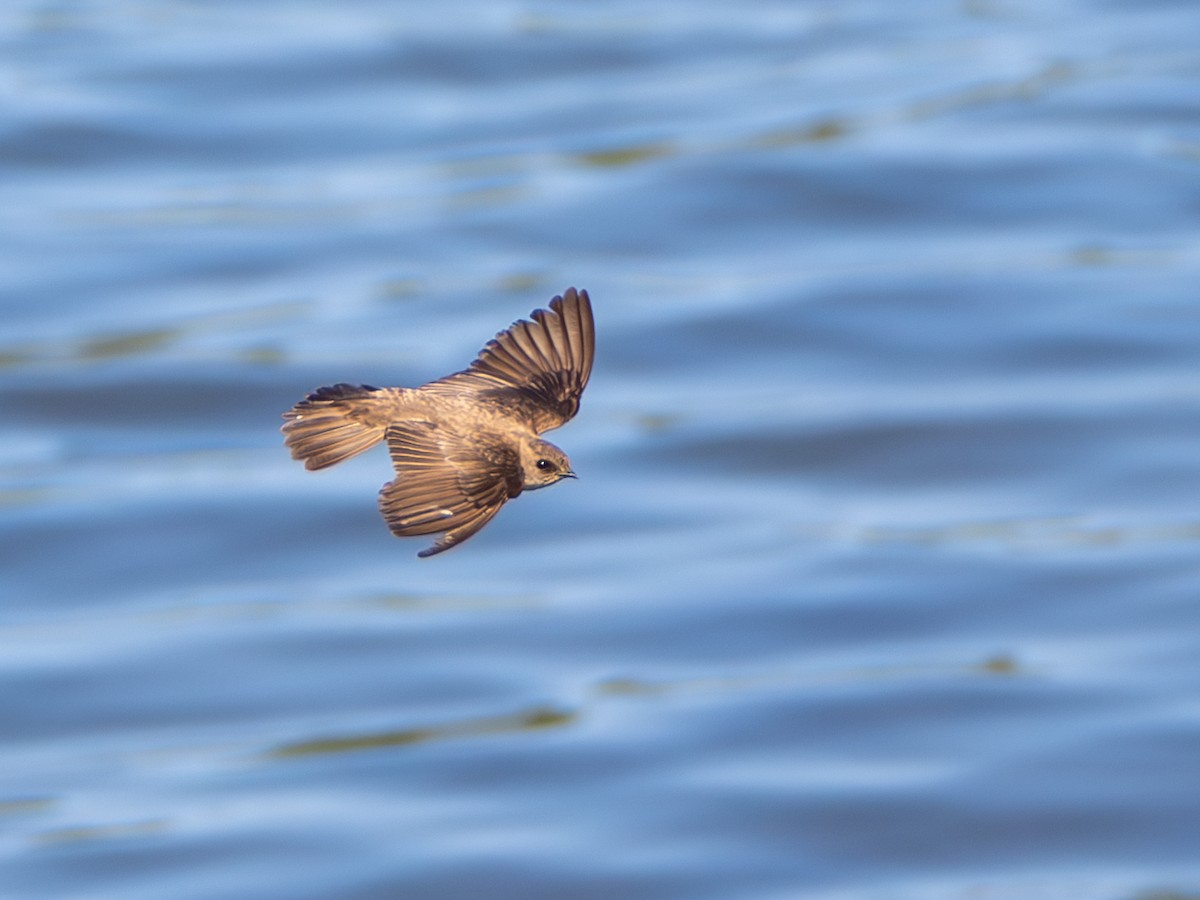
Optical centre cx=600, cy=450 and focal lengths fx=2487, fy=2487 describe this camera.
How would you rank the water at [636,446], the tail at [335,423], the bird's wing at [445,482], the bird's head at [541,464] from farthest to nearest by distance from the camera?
the water at [636,446] < the tail at [335,423] < the bird's head at [541,464] < the bird's wing at [445,482]

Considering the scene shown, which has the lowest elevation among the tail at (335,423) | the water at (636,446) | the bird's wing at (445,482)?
the bird's wing at (445,482)

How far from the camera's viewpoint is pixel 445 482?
5961 millimetres

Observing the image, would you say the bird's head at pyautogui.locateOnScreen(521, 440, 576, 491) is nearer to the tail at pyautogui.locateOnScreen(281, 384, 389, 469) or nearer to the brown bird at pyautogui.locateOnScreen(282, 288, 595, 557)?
the brown bird at pyautogui.locateOnScreen(282, 288, 595, 557)

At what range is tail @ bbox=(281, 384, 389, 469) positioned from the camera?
6461 mm

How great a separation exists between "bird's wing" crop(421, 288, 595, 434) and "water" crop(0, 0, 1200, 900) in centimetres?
798

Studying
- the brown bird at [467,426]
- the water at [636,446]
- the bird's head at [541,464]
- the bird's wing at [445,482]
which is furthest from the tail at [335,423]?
the water at [636,446]

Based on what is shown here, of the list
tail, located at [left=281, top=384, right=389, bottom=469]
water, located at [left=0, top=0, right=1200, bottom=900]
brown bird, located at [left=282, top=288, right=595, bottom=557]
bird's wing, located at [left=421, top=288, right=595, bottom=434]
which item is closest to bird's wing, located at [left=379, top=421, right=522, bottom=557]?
brown bird, located at [left=282, top=288, right=595, bottom=557]

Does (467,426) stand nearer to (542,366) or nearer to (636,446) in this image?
(542,366)

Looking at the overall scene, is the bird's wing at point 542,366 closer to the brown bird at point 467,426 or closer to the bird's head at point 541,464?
the brown bird at point 467,426

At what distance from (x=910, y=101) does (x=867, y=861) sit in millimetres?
15906

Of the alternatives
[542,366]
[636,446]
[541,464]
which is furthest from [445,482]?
[636,446]

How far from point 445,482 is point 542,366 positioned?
1.12m

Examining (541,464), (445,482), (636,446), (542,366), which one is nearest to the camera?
(445,482)

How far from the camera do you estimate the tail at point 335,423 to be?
21.2 feet
